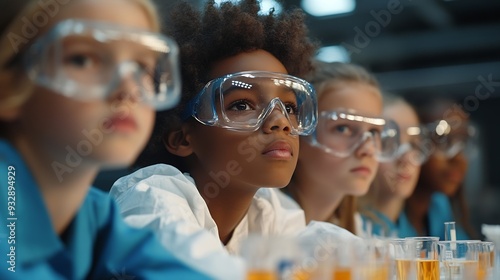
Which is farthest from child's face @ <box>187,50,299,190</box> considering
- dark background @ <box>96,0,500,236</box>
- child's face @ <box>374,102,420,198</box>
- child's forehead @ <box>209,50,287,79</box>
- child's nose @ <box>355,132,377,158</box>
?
dark background @ <box>96,0,500,236</box>

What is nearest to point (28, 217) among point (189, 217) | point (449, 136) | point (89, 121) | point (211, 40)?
point (89, 121)

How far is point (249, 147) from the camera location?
1.58 meters

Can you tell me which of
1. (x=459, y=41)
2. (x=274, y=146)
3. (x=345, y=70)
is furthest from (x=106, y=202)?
(x=459, y=41)

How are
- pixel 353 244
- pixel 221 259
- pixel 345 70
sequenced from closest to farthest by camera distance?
1. pixel 221 259
2. pixel 353 244
3. pixel 345 70

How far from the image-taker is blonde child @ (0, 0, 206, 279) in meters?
0.94

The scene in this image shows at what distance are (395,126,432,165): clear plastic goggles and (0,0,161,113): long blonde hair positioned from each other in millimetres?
2053

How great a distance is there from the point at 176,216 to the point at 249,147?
34cm

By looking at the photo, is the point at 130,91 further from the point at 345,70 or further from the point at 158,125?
the point at 345,70

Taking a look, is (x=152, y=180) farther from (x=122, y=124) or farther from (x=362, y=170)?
(x=362, y=170)

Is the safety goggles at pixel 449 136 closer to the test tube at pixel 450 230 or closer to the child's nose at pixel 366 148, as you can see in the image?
the child's nose at pixel 366 148

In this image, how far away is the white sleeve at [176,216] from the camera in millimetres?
1096

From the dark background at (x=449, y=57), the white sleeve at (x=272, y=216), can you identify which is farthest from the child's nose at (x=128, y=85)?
the dark background at (x=449, y=57)

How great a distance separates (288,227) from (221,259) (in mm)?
790

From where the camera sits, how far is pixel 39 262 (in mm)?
1004
